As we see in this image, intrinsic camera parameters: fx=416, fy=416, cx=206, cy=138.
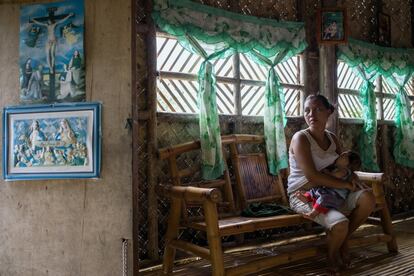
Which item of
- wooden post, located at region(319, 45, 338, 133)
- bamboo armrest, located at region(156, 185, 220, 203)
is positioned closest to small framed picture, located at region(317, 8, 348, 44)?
wooden post, located at region(319, 45, 338, 133)

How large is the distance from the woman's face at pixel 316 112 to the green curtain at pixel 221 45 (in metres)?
0.55

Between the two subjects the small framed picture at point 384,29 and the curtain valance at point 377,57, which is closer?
the curtain valance at point 377,57

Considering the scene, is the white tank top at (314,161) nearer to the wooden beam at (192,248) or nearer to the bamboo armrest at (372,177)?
the bamboo armrest at (372,177)

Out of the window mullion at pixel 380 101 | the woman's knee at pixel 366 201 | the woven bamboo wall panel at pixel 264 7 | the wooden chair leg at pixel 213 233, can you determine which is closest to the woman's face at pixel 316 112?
the woman's knee at pixel 366 201

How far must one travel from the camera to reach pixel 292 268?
2.79 meters

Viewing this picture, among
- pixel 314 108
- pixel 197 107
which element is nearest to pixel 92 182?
pixel 197 107

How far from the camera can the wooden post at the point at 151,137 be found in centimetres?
295

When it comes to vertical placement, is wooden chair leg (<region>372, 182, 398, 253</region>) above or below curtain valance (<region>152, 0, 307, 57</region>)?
below

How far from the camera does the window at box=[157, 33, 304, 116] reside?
3141mm

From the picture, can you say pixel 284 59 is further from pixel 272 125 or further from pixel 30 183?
pixel 30 183

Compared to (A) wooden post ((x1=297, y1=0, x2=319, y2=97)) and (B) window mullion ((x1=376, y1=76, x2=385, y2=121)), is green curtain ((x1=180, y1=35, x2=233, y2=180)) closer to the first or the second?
(A) wooden post ((x1=297, y1=0, x2=319, y2=97))

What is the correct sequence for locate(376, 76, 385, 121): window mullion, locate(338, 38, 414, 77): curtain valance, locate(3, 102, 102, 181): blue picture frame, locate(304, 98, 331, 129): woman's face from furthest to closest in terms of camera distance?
locate(376, 76, 385, 121): window mullion → locate(338, 38, 414, 77): curtain valance → locate(304, 98, 331, 129): woman's face → locate(3, 102, 102, 181): blue picture frame

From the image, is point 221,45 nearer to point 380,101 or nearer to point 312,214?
point 312,214

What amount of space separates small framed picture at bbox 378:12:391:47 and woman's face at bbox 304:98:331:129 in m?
2.32
